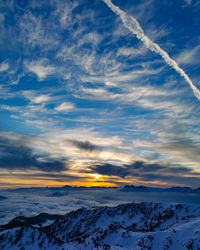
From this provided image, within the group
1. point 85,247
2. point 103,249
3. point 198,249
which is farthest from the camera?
point 85,247

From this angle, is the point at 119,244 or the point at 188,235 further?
the point at 119,244

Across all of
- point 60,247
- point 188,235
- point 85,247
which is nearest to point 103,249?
point 85,247

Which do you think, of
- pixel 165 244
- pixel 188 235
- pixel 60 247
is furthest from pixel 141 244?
pixel 60 247

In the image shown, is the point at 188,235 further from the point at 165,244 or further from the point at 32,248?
the point at 32,248

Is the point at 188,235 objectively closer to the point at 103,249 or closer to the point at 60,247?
the point at 103,249

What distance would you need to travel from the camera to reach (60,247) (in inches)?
7505

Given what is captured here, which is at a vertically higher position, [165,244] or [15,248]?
[165,244]

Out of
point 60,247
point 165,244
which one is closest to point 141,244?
point 165,244

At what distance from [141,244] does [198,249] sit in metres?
37.2

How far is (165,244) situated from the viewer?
173 metres

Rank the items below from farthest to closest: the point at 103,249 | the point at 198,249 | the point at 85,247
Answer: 1. the point at 85,247
2. the point at 103,249
3. the point at 198,249

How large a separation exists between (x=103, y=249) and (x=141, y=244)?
2450 cm

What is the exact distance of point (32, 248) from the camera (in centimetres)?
19850

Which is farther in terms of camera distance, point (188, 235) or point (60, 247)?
point (60, 247)
